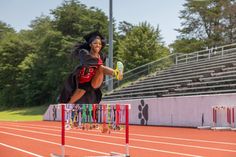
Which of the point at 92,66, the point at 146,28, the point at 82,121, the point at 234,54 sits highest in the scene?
the point at 146,28

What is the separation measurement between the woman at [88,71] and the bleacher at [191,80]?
14.2m

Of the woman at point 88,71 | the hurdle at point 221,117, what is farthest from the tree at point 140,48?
the woman at point 88,71

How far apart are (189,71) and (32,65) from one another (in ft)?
117

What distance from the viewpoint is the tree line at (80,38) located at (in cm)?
4534

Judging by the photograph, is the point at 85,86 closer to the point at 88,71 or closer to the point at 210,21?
the point at 88,71

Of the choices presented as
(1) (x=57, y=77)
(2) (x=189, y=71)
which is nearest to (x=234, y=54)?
(2) (x=189, y=71)

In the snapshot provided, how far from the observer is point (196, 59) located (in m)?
31.5

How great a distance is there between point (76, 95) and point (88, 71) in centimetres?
45

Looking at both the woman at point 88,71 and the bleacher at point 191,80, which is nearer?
the woman at point 88,71

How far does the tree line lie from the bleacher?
10.4 meters

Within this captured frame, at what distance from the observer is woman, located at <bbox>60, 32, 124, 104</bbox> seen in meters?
7.16

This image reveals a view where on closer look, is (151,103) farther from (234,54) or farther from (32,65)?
(32,65)

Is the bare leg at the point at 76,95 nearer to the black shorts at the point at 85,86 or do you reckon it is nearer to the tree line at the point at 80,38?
the black shorts at the point at 85,86

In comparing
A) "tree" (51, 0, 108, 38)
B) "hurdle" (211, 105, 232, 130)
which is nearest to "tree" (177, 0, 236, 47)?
"tree" (51, 0, 108, 38)
